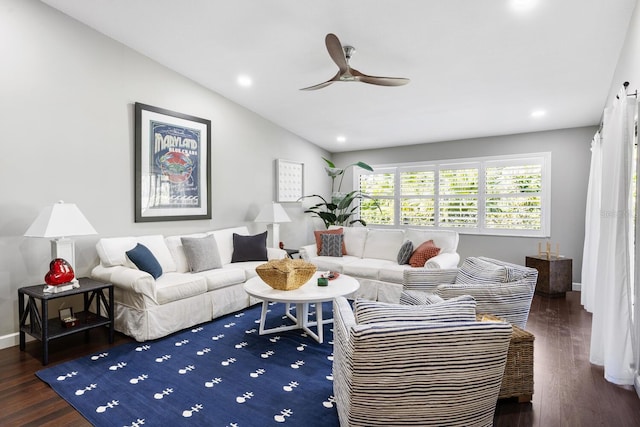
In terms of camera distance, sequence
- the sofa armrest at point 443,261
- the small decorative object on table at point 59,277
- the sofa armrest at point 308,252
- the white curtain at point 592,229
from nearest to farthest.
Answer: the small decorative object on table at point 59,277 → the white curtain at point 592,229 → the sofa armrest at point 443,261 → the sofa armrest at point 308,252

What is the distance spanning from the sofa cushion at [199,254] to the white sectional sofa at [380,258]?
1.35 meters

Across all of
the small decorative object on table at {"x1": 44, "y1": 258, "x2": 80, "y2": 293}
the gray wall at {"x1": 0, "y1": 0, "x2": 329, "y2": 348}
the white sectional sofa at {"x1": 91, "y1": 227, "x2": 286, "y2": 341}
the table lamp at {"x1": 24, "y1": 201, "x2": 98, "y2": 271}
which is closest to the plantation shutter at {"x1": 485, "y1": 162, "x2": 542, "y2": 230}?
the white sectional sofa at {"x1": 91, "y1": 227, "x2": 286, "y2": 341}

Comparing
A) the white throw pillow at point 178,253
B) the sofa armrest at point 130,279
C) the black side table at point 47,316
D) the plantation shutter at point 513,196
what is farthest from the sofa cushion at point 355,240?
the black side table at point 47,316

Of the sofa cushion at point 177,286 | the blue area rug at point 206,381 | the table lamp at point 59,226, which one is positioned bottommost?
the blue area rug at point 206,381

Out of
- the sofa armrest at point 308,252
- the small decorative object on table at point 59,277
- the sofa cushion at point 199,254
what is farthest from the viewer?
the sofa armrest at point 308,252

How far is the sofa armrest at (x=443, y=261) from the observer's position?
408 centimetres

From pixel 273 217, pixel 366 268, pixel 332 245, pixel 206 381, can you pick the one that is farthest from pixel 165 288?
pixel 332 245

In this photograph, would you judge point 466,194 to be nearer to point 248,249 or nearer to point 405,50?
point 405,50

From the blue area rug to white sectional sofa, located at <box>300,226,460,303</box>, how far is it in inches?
47.0

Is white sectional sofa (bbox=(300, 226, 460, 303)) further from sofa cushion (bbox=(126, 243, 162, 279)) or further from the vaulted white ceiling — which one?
sofa cushion (bbox=(126, 243, 162, 279))

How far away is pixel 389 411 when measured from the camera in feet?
5.50

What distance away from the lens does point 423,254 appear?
14.8 ft

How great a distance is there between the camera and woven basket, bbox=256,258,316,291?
3.32 m

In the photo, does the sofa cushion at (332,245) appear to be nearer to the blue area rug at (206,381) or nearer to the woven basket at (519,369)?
the blue area rug at (206,381)
